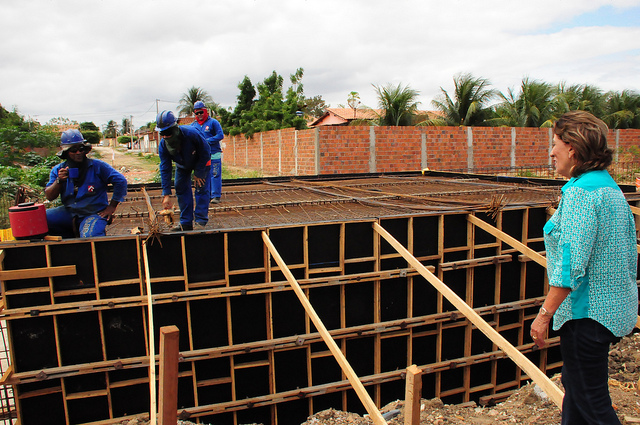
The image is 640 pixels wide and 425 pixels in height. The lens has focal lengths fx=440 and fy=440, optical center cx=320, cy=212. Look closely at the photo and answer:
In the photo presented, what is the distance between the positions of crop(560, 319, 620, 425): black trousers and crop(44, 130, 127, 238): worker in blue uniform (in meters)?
3.93

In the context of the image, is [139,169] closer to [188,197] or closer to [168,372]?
[188,197]

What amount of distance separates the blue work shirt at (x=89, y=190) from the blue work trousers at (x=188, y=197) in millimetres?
593

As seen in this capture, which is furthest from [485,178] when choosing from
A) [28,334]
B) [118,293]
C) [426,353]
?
[28,334]

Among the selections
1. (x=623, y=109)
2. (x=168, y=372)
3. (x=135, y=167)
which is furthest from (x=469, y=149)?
(x=135, y=167)

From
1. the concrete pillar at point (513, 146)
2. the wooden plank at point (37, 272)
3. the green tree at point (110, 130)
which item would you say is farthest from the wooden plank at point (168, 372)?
the green tree at point (110, 130)

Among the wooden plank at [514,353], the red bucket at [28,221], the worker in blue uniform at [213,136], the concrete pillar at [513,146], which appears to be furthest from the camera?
the concrete pillar at [513,146]

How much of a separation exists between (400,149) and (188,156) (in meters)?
11.2

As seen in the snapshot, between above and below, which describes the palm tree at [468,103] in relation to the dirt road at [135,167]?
above

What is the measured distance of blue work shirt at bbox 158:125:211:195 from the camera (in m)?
4.51

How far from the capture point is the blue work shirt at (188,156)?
4508 mm

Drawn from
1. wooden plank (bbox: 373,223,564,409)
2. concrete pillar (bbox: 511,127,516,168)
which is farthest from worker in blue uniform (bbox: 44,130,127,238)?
concrete pillar (bbox: 511,127,516,168)

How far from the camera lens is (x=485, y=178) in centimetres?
916

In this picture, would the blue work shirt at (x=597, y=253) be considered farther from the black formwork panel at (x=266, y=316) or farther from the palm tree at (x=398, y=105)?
the palm tree at (x=398, y=105)

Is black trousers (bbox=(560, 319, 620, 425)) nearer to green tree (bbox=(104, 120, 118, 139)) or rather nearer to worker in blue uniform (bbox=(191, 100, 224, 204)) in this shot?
worker in blue uniform (bbox=(191, 100, 224, 204))
